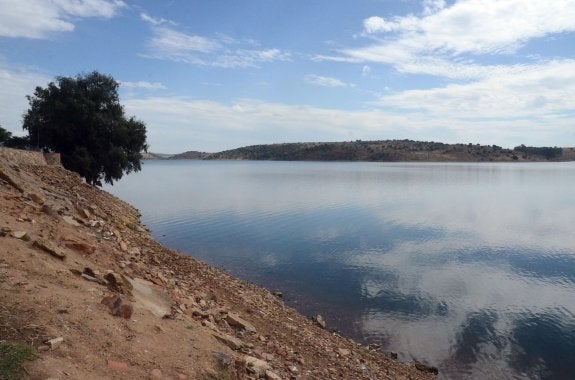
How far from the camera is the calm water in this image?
61.8 ft

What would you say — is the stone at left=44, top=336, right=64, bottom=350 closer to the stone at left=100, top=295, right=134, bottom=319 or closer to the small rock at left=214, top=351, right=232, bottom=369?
the stone at left=100, top=295, right=134, bottom=319

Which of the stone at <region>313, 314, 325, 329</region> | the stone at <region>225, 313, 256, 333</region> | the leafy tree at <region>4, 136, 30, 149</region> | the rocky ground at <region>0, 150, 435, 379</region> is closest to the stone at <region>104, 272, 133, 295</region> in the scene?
the rocky ground at <region>0, 150, 435, 379</region>

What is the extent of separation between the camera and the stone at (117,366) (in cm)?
849

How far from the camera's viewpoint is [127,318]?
34.4ft

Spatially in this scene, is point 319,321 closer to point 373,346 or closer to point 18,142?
point 373,346

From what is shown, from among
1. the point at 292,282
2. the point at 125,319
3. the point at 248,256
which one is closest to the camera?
the point at 125,319

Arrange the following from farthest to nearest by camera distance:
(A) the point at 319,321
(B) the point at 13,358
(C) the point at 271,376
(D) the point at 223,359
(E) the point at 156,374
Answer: (A) the point at 319,321 < (C) the point at 271,376 < (D) the point at 223,359 < (E) the point at 156,374 < (B) the point at 13,358

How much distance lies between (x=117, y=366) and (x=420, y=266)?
23979 millimetres

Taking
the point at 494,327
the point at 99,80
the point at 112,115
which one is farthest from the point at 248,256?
the point at 99,80

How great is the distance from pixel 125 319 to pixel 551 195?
73443mm

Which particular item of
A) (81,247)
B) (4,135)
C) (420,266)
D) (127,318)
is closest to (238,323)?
(127,318)

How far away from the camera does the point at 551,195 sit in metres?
69.7

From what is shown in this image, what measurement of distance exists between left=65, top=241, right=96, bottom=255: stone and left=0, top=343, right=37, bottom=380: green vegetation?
6497 millimetres

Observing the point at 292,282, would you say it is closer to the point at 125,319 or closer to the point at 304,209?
the point at 125,319
